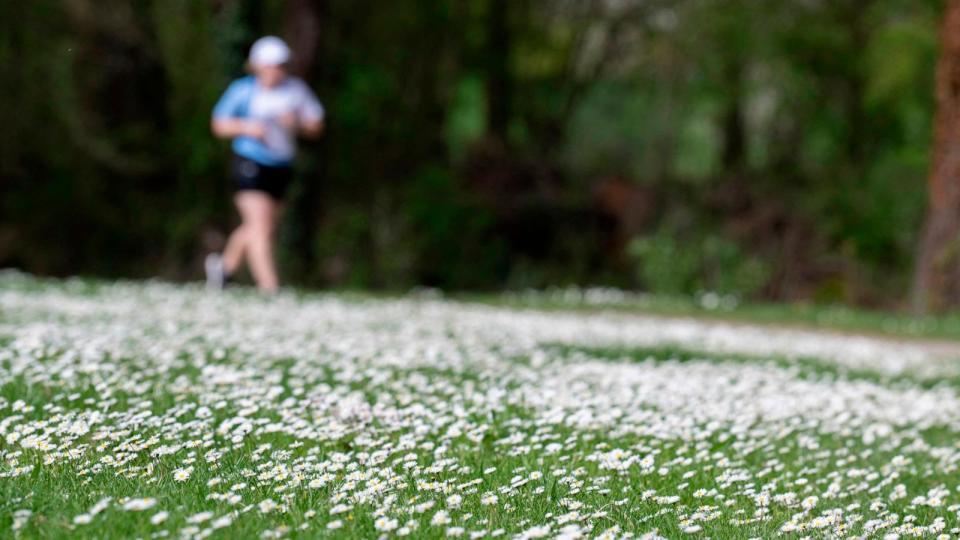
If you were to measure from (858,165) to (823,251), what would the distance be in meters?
5.15

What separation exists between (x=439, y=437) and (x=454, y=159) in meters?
20.2

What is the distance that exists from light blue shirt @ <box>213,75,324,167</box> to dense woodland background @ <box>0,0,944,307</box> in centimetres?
476

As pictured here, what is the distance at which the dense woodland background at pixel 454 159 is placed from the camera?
20547mm

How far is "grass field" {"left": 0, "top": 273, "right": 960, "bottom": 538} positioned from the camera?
13.1ft

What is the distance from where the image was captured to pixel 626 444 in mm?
5539

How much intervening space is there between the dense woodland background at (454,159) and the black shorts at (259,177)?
4.71m

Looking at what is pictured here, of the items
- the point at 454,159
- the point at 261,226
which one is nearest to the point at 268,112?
the point at 261,226

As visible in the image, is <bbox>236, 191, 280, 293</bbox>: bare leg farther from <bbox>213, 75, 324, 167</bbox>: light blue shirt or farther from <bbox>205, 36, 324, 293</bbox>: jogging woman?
<bbox>213, 75, 324, 167</bbox>: light blue shirt

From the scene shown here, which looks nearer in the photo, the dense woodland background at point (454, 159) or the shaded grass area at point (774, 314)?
the shaded grass area at point (774, 314)

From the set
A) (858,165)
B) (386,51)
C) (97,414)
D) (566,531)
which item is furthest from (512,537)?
(858,165)

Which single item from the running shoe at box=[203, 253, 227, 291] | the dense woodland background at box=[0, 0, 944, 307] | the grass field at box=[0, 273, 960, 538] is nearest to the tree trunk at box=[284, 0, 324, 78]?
the dense woodland background at box=[0, 0, 944, 307]

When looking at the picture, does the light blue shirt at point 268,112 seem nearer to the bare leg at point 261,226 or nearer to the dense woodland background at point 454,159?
the bare leg at point 261,226

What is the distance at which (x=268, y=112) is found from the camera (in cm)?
1290

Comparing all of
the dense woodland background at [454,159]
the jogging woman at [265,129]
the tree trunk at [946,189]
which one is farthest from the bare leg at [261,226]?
the tree trunk at [946,189]
